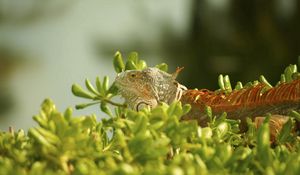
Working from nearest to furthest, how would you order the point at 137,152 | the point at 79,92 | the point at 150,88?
the point at 137,152, the point at 79,92, the point at 150,88

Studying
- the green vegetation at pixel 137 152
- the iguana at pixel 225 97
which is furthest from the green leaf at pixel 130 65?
the green vegetation at pixel 137 152

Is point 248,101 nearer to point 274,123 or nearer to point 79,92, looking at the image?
point 274,123

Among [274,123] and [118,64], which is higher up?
[118,64]

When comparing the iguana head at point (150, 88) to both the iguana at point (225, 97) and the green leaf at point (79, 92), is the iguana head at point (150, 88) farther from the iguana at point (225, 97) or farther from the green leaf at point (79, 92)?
the green leaf at point (79, 92)

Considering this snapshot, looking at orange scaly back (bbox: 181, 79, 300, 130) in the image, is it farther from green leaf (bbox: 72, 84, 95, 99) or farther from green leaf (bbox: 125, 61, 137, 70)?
green leaf (bbox: 72, 84, 95, 99)

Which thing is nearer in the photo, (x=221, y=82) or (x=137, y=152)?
(x=137, y=152)

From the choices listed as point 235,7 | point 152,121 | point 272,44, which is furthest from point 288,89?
point 235,7

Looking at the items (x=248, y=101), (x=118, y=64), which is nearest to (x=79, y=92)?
(x=118, y=64)

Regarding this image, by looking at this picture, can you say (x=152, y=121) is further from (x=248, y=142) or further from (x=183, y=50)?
(x=183, y=50)
